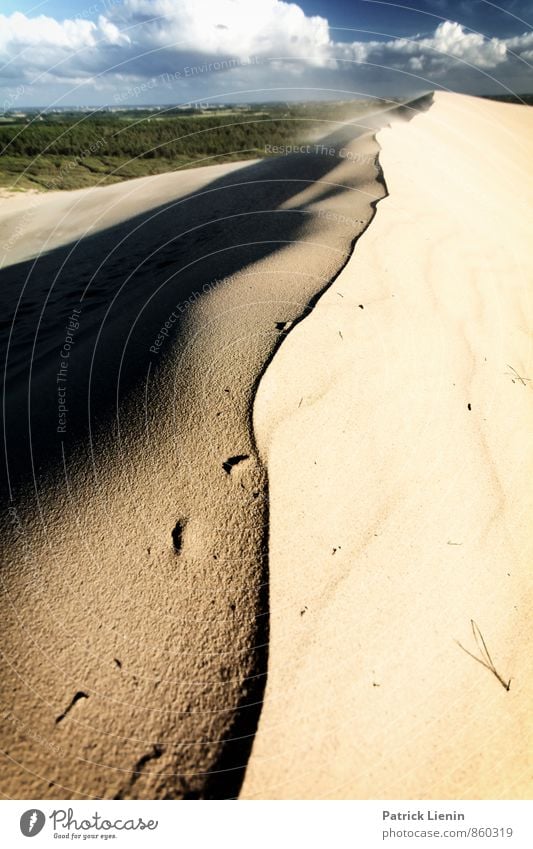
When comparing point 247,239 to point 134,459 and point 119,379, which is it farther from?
point 134,459

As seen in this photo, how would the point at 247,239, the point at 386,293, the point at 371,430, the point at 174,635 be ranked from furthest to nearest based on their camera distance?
1. the point at 247,239
2. the point at 386,293
3. the point at 371,430
4. the point at 174,635

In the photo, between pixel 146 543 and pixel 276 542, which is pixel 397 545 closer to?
pixel 276 542

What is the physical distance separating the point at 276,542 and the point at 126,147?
1648 centimetres

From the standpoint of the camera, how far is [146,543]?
5.46 ft

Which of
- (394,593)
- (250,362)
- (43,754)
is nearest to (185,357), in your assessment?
(250,362)

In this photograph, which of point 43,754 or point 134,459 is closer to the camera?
point 43,754

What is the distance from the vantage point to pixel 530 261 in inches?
167

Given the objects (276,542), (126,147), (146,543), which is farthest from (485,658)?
(126,147)

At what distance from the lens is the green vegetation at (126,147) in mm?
12852
